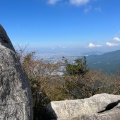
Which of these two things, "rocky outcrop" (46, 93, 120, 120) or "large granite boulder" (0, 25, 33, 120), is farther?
"rocky outcrop" (46, 93, 120, 120)

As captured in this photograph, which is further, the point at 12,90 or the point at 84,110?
the point at 84,110

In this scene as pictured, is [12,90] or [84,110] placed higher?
[12,90]

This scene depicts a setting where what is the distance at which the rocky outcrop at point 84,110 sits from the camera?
37.8 ft

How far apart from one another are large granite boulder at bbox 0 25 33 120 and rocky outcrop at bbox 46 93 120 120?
3.03m

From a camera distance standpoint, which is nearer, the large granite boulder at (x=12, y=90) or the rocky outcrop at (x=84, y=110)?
the large granite boulder at (x=12, y=90)

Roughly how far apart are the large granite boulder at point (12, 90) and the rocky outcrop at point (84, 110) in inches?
119

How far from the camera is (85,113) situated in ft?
39.1

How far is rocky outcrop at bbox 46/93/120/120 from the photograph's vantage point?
11.5 meters

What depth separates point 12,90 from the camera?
28.5 ft

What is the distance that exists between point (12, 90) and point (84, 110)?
4562 mm

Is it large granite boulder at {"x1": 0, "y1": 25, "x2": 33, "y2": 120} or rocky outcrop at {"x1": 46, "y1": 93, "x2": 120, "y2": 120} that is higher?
large granite boulder at {"x1": 0, "y1": 25, "x2": 33, "y2": 120}

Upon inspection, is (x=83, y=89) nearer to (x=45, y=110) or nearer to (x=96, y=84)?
(x=96, y=84)

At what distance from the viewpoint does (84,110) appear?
12.0m

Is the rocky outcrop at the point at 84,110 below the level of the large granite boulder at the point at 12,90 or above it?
below
